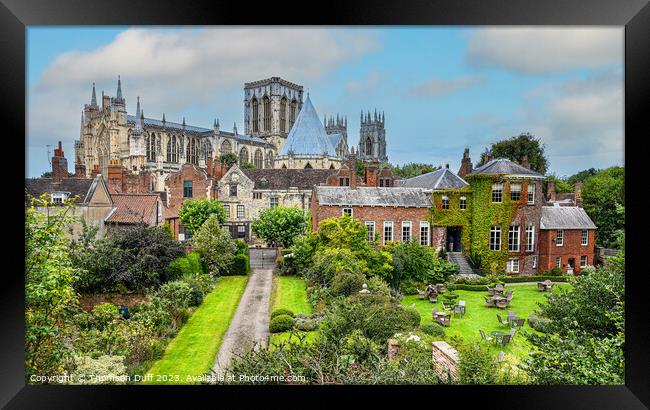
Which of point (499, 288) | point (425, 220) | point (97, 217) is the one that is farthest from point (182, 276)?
point (499, 288)

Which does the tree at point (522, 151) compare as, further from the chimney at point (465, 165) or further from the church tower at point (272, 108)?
the church tower at point (272, 108)

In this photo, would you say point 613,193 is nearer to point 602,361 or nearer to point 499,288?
point 499,288

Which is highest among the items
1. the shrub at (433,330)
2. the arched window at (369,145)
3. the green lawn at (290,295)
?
the arched window at (369,145)

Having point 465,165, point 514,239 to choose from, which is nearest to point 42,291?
point 465,165

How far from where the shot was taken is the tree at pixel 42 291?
4812mm

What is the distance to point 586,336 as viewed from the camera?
17.7 feet

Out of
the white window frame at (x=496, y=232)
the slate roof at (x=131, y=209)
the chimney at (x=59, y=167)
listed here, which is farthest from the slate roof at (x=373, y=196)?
the chimney at (x=59, y=167)

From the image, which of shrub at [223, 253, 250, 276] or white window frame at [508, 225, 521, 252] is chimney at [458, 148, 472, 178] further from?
shrub at [223, 253, 250, 276]

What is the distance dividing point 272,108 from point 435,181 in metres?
3.56

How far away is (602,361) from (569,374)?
404 millimetres

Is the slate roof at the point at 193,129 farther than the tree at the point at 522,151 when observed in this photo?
Yes

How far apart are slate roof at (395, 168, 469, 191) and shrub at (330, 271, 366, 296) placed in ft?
7.77

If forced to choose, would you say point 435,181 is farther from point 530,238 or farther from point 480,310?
point 480,310

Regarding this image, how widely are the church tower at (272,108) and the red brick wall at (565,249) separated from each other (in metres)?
5.49
